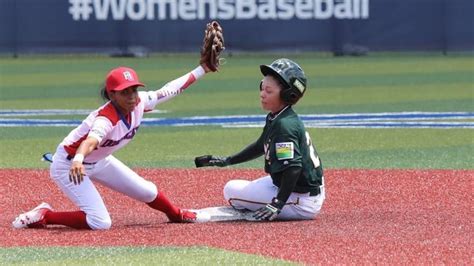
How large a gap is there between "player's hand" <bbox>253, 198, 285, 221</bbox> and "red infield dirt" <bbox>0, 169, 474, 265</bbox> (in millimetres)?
66

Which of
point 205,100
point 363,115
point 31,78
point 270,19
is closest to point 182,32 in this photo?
point 270,19

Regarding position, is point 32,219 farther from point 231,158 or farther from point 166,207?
point 231,158

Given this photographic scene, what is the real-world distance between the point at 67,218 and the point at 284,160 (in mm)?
1618

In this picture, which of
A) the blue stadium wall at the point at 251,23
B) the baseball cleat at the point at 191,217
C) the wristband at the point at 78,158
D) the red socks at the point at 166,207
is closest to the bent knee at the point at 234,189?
the baseball cleat at the point at 191,217

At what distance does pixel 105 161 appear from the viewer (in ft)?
32.3

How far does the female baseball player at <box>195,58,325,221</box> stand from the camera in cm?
957

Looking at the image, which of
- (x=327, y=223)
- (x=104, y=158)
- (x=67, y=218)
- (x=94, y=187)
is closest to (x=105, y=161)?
(x=104, y=158)

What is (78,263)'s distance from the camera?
7910 millimetres

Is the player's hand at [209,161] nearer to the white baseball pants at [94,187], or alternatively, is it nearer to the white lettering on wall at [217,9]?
the white baseball pants at [94,187]

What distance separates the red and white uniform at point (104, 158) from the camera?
31.0 feet

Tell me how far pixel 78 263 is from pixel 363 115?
39.5ft

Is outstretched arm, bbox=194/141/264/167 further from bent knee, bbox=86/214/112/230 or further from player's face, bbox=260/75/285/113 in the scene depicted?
bent knee, bbox=86/214/112/230

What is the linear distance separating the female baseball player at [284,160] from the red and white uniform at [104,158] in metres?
0.55

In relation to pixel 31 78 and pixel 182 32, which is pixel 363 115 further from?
pixel 182 32
